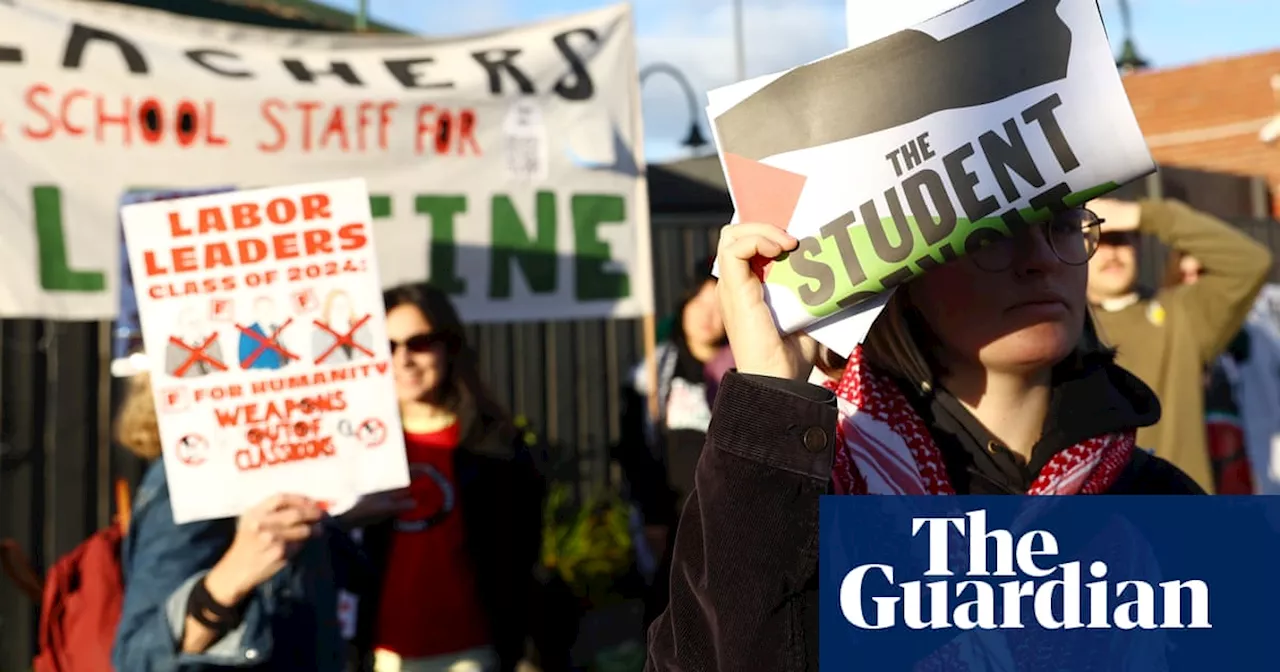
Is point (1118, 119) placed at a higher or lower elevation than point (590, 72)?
lower

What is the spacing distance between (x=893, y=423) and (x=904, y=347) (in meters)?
0.12

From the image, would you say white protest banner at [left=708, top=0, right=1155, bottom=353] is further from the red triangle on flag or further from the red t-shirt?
the red t-shirt

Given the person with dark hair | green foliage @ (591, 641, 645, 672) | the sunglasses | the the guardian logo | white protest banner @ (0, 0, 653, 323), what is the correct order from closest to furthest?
the the guardian logo, the sunglasses, white protest banner @ (0, 0, 653, 323), the person with dark hair, green foliage @ (591, 641, 645, 672)

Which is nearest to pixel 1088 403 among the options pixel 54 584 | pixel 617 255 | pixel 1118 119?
pixel 1118 119

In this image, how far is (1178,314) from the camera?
4211mm

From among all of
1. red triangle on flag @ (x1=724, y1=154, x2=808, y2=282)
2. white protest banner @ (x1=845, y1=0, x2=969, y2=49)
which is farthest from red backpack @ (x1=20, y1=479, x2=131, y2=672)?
white protest banner @ (x1=845, y1=0, x2=969, y2=49)

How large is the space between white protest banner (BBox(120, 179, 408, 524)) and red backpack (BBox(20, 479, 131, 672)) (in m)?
0.58

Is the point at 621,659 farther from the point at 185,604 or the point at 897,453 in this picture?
the point at 897,453

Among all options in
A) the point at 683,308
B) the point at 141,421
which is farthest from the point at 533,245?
the point at 141,421

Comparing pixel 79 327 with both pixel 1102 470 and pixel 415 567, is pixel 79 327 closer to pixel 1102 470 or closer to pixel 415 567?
pixel 415 567

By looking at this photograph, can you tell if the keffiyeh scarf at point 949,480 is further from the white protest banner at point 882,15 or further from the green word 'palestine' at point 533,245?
the green word 'palestine' at point 533,245

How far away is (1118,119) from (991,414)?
392mm

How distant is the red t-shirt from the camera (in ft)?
13.6

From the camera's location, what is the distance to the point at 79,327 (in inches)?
293
